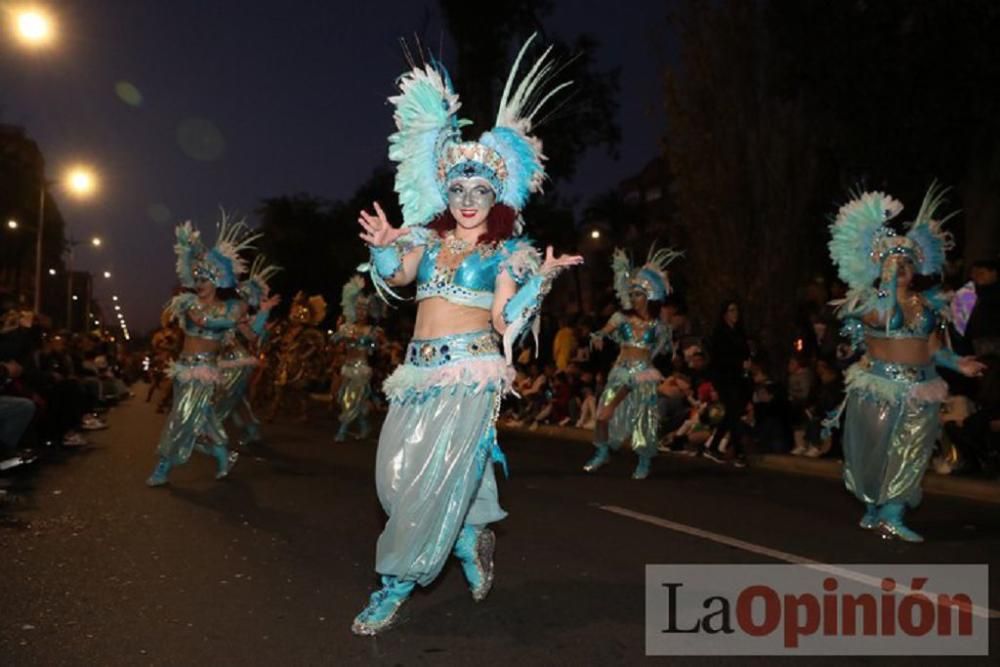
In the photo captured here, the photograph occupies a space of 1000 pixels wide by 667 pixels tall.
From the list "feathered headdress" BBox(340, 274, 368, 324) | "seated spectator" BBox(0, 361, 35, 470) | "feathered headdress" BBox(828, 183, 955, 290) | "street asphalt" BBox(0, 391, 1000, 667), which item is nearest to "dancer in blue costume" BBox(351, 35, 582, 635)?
"street asphalt" BBox(0, 391, 1000, 667)

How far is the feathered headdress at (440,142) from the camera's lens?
5371mm

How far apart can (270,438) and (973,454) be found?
31.1ft

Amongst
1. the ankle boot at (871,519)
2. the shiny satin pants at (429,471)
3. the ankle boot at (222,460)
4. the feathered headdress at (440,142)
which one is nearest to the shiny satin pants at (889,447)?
the ankle boot at (871,519)

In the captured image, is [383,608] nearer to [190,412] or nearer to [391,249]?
[391,249]

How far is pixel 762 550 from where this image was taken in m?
6.48

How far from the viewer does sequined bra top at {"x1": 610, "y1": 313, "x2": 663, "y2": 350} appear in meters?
10.6

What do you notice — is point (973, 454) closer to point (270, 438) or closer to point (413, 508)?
point (413, 508)

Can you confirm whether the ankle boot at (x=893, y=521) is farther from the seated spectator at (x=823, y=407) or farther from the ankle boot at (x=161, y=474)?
the ankle boot at (x=161, y=474)

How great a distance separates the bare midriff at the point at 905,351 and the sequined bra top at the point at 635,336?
3.36 m

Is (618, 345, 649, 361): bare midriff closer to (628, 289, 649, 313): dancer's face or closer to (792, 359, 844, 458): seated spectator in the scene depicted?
(628, 289, 649, 313): dancer's face

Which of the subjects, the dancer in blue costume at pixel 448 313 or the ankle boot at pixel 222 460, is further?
the ankle boot at pixel 222 460

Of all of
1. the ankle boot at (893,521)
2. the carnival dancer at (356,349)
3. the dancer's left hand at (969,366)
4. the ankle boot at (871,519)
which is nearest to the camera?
the ankle boot at (893,521)

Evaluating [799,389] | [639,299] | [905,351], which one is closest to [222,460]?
[639,299]

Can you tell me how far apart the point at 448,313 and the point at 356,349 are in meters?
10.9
